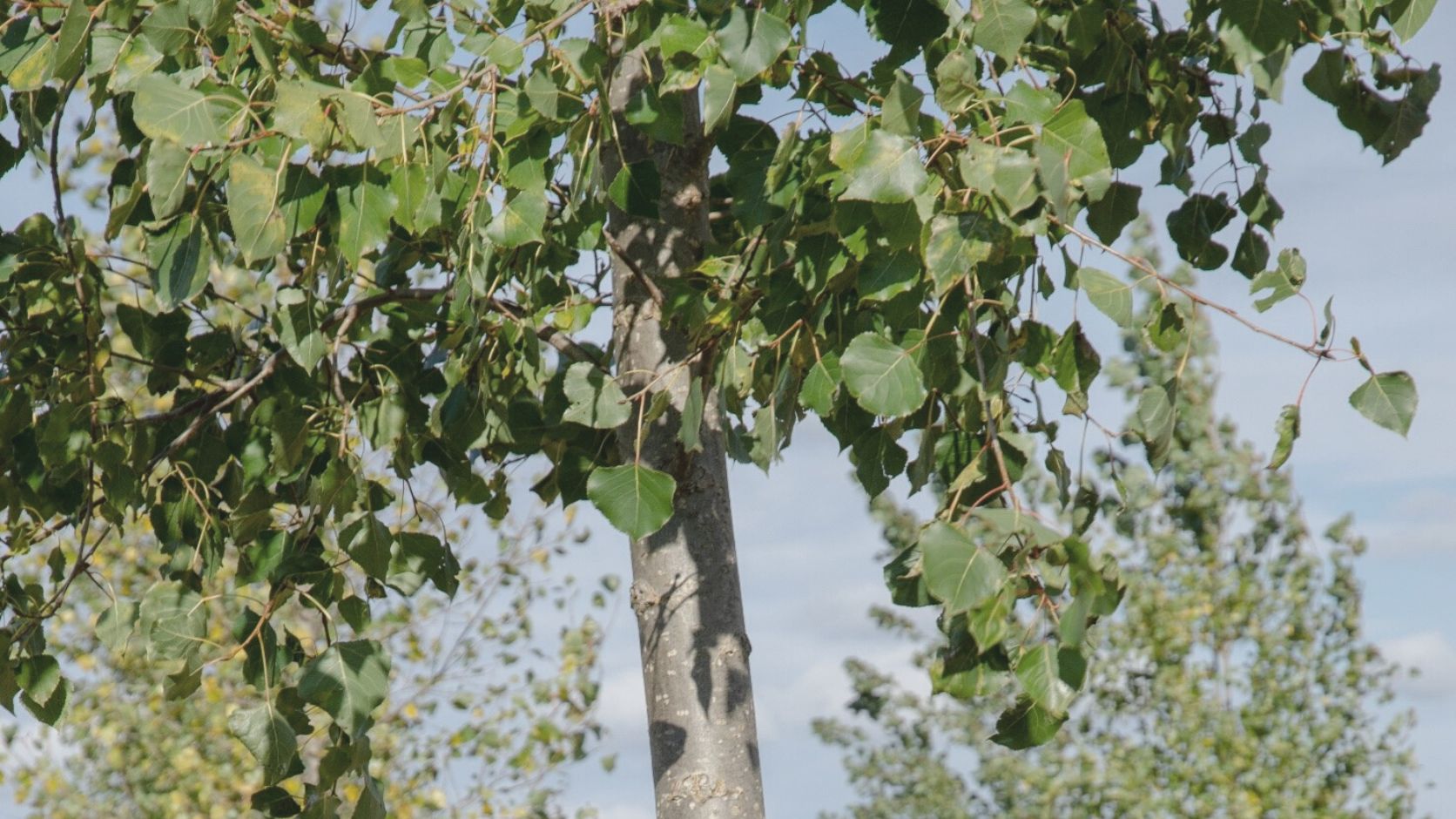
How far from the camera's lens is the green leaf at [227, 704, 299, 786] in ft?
6.82

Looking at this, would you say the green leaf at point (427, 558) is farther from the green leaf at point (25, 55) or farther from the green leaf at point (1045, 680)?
the green leaf at point (1045, 680)

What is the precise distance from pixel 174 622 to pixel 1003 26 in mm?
1518

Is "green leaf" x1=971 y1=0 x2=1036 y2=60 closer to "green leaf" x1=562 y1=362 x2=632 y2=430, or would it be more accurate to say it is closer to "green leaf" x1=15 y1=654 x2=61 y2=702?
"green leaf" x1=562 y1=362 x2=632 y2=430

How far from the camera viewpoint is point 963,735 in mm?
10266

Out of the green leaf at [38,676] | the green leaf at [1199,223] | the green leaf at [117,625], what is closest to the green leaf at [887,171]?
the green leaf at [1199,223]

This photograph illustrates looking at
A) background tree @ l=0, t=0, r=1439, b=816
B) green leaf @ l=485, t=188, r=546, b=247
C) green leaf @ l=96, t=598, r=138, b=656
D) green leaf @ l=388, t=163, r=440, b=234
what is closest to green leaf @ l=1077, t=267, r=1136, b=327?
background tree @ l=0, t=0, r=1439, b=816

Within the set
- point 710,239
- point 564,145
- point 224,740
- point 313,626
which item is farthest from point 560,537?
point 564,145

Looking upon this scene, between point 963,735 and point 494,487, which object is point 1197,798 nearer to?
point 963,735

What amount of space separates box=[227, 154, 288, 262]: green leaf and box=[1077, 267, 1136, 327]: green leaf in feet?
3.33

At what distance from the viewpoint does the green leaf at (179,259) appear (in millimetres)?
1976

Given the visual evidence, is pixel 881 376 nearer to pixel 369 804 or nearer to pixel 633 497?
pixel 633 497

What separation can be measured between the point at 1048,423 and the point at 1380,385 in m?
0.70

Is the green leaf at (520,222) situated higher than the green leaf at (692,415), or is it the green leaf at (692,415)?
the green leaf at (520,222)

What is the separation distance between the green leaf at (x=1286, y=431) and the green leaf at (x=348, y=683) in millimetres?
1264
